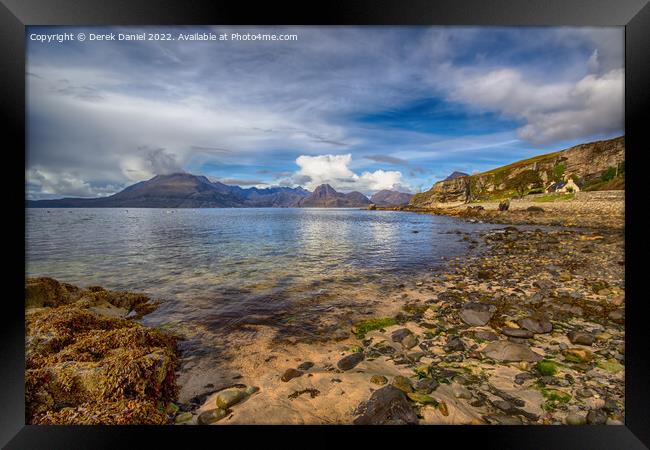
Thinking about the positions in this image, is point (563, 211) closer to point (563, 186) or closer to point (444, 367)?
point (563, 186)

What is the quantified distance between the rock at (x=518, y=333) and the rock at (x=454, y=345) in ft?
3.26

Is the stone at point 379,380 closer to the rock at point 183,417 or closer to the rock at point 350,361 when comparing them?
the rock at point 350,361

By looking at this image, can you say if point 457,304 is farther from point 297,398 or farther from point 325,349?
point 297,398

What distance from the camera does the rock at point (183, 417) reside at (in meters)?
3.11

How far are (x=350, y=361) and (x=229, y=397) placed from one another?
6.39ft

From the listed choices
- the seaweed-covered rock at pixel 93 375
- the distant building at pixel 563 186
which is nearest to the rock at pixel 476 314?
the seaweed-covered rock at pixel 93 375

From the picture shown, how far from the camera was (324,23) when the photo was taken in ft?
10.7

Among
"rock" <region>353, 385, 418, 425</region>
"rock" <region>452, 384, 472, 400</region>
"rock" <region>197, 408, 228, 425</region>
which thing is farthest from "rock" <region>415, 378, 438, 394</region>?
"rock" <region>197, 408, 228, 425</region>

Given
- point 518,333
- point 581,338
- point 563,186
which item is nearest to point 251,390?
point 518,333

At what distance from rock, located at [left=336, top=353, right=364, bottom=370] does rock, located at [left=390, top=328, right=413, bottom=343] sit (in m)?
0.91

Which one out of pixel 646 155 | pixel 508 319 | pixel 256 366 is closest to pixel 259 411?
pixel 256 366

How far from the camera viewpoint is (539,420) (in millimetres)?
3102

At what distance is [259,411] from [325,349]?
1.67 metres

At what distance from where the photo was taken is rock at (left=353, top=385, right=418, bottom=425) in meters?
2.99
